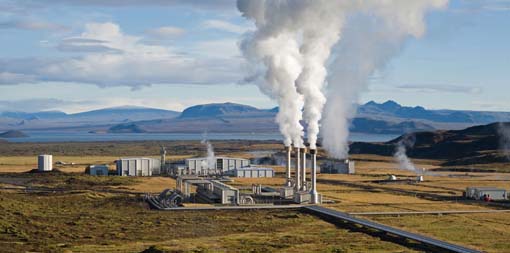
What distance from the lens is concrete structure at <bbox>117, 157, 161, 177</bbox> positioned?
108938mm

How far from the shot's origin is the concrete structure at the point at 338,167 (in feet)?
392

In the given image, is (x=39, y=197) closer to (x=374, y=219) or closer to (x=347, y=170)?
(x=374, y=219)

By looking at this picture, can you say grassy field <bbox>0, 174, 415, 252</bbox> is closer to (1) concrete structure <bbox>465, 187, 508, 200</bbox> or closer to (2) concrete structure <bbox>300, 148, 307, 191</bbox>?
(2) concrete structure <bbox>300, 148, 307, 191</bbox>

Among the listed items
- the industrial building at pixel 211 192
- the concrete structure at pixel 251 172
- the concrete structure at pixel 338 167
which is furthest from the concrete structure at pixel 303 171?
the concrete structure at pixel 338 167

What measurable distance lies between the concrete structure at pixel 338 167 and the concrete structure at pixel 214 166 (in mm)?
13600

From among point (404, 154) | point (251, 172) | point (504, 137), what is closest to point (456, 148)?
point (504, 137)

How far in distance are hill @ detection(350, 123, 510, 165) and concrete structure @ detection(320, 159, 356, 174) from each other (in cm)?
3659

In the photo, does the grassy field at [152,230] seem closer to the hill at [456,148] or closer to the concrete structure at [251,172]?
the concrete structure at [251,172]

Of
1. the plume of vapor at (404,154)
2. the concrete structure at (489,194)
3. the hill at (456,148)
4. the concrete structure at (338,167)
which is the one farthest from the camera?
the hill at (456,148)

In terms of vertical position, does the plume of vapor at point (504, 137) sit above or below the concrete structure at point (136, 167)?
above

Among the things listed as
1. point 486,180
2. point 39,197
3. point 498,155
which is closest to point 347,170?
point 486,180

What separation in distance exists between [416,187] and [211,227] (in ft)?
143

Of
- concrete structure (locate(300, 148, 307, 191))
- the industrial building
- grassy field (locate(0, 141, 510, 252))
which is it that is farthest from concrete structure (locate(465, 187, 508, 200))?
the industrial building

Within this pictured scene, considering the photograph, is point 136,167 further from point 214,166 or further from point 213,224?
point 213,224
